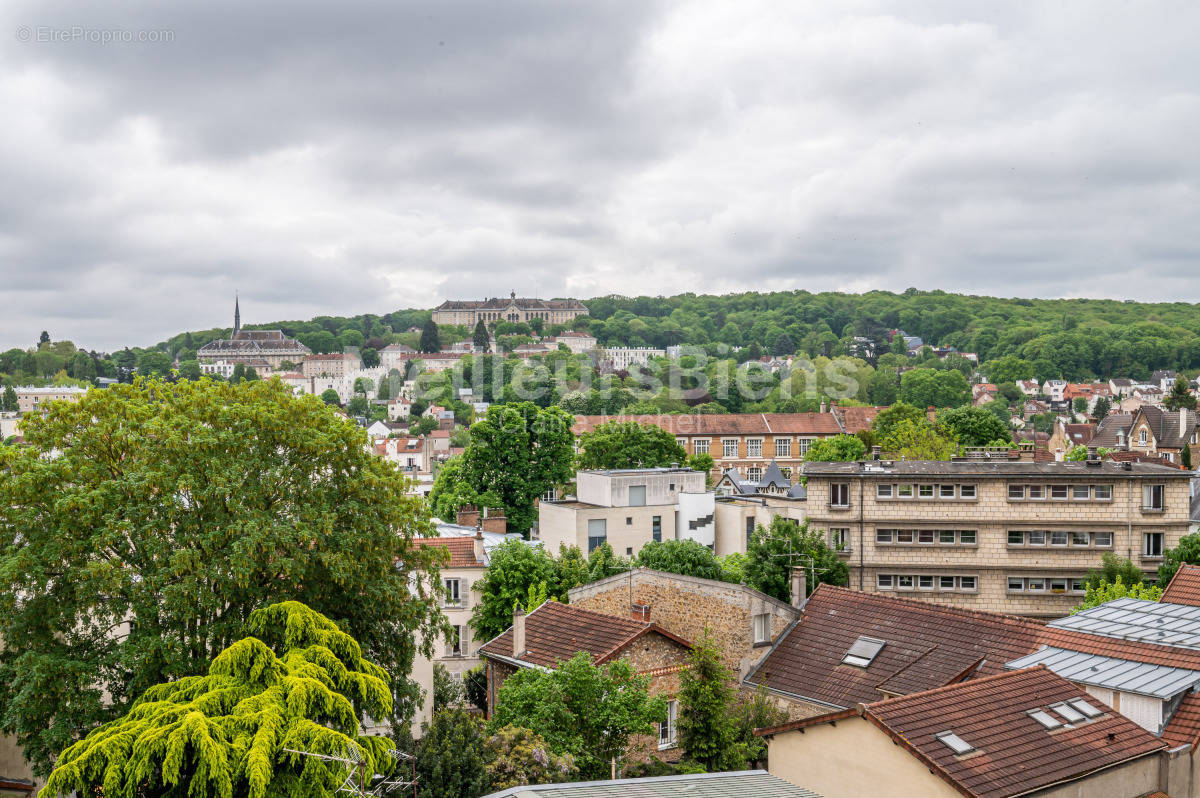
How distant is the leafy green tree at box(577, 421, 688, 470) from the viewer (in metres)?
62.9

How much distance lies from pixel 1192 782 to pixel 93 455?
64.9 ft

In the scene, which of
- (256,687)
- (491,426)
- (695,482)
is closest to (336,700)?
(256,687)

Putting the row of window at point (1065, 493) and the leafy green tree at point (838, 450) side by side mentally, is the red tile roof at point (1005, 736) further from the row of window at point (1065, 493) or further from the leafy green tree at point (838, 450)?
the leafy green tree at point (838, 450)

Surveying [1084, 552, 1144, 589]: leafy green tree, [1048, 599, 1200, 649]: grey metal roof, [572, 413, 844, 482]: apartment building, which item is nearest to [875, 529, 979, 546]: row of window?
[1084, 552, 1144, 589]: leafy green tree

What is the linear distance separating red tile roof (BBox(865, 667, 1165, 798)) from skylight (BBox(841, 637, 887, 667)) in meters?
5.68

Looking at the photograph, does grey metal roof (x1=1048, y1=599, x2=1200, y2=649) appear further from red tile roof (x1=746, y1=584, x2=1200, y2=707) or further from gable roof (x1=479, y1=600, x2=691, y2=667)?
gable roof (x1=479, y1=600, x2=691, y2=667)

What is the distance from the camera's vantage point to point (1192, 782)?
15617mm

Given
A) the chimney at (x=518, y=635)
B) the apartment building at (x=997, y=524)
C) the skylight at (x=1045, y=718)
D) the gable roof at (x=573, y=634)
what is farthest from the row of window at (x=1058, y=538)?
the skylight at (x=1045, y=718)

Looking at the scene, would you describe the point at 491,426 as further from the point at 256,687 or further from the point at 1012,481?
the point at 256,687

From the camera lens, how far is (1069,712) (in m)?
15.6

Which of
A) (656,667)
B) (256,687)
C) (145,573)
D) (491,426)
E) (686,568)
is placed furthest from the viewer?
(491,426)

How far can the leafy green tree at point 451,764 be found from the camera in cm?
1628

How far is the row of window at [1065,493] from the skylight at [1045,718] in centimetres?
2163

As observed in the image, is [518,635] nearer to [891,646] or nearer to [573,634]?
[573,634]
